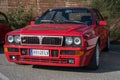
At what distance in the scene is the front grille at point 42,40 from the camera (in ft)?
25.7

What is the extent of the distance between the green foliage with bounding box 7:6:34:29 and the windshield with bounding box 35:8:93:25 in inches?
275

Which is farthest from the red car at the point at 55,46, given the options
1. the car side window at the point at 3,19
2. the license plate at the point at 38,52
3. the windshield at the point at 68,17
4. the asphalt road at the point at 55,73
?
the car side window at the point at 3,19

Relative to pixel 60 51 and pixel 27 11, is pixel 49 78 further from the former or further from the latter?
pixel 27 11

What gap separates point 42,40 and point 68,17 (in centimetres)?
183

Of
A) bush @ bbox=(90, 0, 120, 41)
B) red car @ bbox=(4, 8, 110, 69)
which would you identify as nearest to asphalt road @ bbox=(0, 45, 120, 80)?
red car @ bbox=(4, 8, 110, 69)

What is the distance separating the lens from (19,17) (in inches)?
675

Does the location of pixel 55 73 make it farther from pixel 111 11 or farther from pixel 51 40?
pixel 111 11

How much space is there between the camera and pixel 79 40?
7.84 metres

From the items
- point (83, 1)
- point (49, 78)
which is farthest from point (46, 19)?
point (83, 1)

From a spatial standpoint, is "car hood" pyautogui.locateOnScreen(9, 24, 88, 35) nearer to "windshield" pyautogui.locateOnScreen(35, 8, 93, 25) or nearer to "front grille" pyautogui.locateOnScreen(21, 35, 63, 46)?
"front grille" pyautogui.locateOnScreen(21, 35, 63, 46)

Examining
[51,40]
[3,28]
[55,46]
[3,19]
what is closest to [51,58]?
[55,46]

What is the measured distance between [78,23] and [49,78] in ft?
6.82

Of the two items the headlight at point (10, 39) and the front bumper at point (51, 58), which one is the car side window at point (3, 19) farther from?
the front bumper at point (51, 58)

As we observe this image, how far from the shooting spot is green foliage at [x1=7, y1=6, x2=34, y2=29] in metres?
16.8
